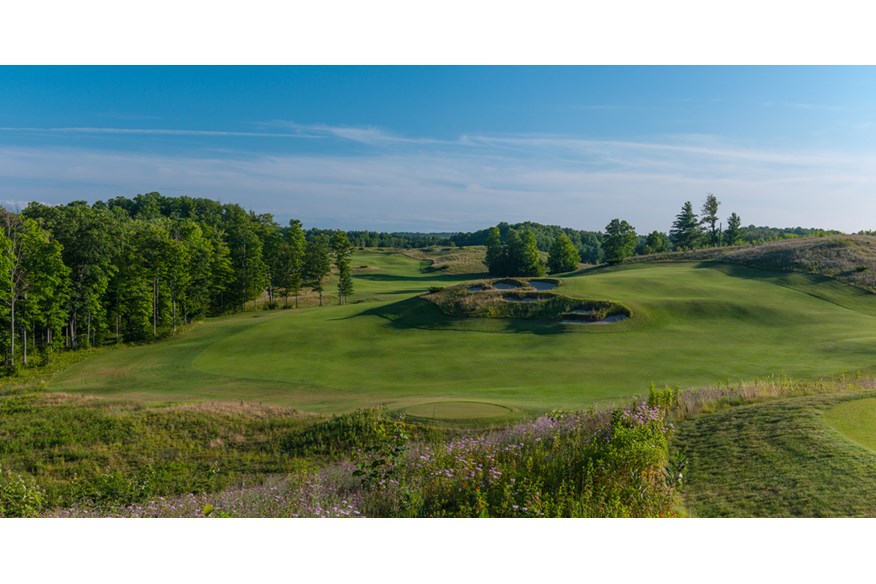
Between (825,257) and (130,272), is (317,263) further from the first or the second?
(825,257)

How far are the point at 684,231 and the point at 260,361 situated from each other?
3619 inches

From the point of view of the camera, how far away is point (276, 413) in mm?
19672

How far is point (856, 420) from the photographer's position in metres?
10.1

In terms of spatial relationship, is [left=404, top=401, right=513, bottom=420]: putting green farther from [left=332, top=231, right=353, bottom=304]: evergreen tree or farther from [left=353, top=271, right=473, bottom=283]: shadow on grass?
[left=353, top=271, right=473, bottom=283]: shadow on grass

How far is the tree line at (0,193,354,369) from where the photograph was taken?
36.5 meters

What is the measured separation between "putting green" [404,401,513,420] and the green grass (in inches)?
268

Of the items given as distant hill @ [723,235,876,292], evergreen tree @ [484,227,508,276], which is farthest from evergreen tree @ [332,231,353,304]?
distant hill @ [723,235,876,292]

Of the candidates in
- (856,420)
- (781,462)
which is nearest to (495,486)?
(781,462)

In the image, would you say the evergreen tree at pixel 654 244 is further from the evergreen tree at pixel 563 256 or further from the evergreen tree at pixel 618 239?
the evergreen tree at pixel 563 256

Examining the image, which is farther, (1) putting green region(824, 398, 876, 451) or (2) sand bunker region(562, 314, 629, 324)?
(2) sand bunker region(562, 314, 629, 324)

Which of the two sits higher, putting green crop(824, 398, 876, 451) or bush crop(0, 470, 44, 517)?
putting green crop(824, 398, 876, 451)

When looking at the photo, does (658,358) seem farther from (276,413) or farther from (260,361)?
(260,361)

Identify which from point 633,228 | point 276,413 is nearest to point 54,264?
point 276,413

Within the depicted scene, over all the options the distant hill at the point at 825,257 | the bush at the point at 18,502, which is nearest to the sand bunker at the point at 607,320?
the distant hill at the point at 825,257
